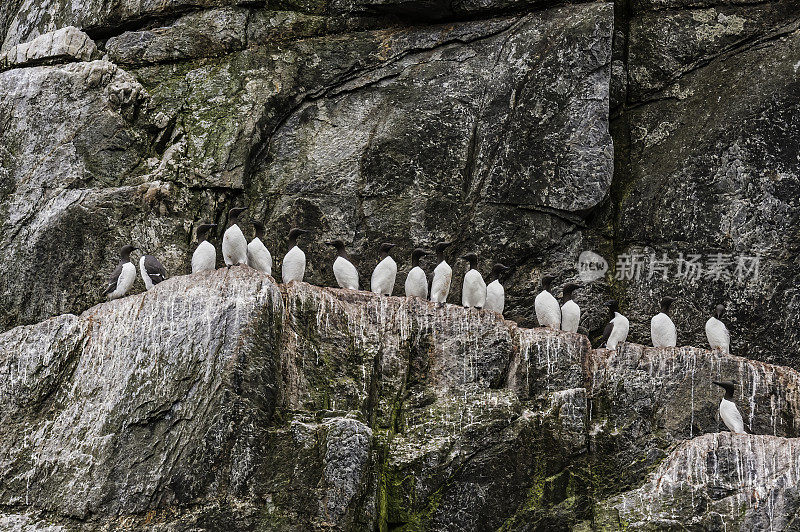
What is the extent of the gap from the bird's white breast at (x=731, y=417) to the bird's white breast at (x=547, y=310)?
111 inches

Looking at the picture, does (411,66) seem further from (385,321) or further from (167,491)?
(167,491)

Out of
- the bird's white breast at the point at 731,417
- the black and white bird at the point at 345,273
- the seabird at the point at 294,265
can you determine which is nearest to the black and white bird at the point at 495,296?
the black and white bird at the point at 345,273

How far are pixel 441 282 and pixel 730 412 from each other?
4.34m

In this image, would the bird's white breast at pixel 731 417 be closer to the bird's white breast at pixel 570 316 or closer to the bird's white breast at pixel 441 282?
the bird's white breast at pixel 570 316

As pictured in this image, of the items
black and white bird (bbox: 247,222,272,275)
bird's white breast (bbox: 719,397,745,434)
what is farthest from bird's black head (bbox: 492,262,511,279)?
bird's white breast (bbox: 719,397,745,434)

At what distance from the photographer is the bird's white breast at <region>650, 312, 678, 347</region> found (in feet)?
51.4

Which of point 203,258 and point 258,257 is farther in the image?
point 258,257

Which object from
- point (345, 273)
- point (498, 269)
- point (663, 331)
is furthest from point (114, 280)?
point (663, 331)

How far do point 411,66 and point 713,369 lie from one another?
7199 millimetres

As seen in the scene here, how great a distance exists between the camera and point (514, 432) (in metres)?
14.0

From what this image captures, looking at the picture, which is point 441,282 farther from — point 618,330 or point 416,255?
point 618,330

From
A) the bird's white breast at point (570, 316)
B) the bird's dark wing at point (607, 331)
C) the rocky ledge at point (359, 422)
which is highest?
the bird's white breast at point (570, 316)

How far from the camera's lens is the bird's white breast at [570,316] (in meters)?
16.2

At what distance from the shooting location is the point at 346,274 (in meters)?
15.8
